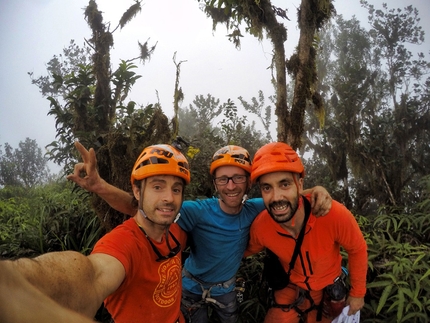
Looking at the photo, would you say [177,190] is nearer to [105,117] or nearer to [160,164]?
[160,164]

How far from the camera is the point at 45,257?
1.49 m

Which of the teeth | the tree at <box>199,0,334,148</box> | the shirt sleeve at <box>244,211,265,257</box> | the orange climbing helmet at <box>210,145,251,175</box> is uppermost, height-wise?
the tree at <box>199,0,334,148</box>

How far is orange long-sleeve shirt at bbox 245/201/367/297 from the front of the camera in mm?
3082

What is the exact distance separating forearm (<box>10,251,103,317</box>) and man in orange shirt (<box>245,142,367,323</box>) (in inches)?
71.6

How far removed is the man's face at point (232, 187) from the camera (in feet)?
10.5

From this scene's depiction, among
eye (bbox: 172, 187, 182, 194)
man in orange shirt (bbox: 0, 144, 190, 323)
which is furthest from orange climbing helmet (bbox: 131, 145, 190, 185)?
eye (bbox: 172, 187, 182, 194)

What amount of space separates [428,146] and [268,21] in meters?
12.2

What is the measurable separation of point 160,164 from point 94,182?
2.54ft

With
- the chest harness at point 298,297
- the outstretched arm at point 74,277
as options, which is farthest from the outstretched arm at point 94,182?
the chest harness at point 298,297

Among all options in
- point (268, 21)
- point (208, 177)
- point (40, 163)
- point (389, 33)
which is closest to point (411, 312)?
point (208, 177)

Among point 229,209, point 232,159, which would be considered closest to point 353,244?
point 229,209

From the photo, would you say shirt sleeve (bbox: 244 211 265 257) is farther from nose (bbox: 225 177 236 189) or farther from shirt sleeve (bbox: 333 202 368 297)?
shirt sleeve (bbox: 333 202 368 297)

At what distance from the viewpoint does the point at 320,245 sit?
10.3ft

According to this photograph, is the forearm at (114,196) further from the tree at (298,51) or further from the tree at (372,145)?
the tree at (372,145)
